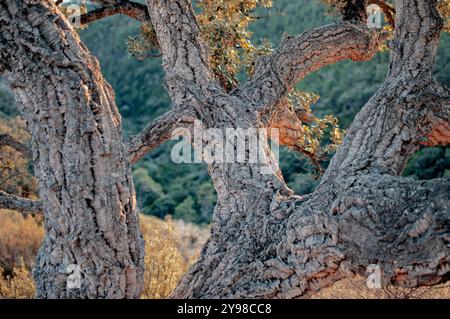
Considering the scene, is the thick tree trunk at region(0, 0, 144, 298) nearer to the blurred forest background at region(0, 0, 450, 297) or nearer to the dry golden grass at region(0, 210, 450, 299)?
the dry golden grass at region(0, 210, 450, 299)

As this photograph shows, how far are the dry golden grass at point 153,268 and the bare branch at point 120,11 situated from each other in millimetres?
2726

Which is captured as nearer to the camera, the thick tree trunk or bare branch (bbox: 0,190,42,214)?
the thick tree trunk

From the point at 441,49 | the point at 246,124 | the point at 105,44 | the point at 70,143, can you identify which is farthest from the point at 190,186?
the point at 70,143

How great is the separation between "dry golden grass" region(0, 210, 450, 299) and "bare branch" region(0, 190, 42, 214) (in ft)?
6.60

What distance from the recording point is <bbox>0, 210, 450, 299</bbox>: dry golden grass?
18.7 ft

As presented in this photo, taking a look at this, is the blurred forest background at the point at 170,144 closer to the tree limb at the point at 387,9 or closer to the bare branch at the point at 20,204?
the bare branch at the point at 20,204

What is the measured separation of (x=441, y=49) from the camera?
678 inches

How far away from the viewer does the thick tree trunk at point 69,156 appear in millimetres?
2592

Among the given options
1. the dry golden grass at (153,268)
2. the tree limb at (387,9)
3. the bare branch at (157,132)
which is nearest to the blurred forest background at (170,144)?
the dry golden grass at (153,268)

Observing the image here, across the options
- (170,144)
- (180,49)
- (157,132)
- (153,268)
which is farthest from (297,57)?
(170,144)

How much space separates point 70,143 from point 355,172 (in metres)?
1.31

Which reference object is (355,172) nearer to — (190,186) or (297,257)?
(297,257)

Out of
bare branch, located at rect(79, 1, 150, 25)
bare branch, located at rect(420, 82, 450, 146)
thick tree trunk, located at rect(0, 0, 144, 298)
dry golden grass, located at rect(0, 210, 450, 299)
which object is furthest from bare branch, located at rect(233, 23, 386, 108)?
dry golden grass, located at rect(0, 210, 450, 299)

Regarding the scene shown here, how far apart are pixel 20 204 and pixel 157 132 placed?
4.85 feet
